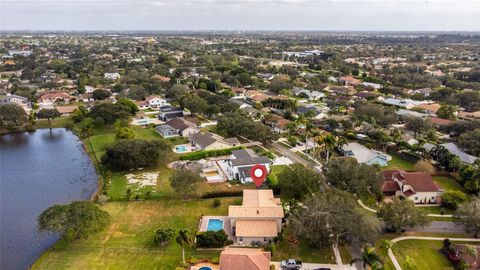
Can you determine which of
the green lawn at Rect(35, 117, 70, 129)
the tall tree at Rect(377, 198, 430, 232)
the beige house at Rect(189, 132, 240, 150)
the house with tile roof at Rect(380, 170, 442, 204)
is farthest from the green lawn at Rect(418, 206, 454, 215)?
the green lawn at Rect(35, 117, 70, 129)

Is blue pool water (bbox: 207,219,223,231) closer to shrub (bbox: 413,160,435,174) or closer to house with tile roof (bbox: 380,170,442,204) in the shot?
house with tile roof (bbox: 380,170,442,204)

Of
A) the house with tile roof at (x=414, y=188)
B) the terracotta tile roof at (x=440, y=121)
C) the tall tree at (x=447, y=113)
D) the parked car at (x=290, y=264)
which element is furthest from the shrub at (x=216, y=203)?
the tall tree at (x=447, y=113)

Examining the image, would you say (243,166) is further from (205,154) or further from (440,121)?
(440,121)

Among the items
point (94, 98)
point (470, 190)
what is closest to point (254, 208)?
point (470, 190)

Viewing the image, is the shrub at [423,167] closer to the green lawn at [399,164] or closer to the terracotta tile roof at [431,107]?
the green lawn at [399,164]

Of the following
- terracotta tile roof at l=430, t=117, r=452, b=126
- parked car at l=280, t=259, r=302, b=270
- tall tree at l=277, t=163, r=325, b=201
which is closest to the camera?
parked car at l=280, t=259, r=302, b=270
